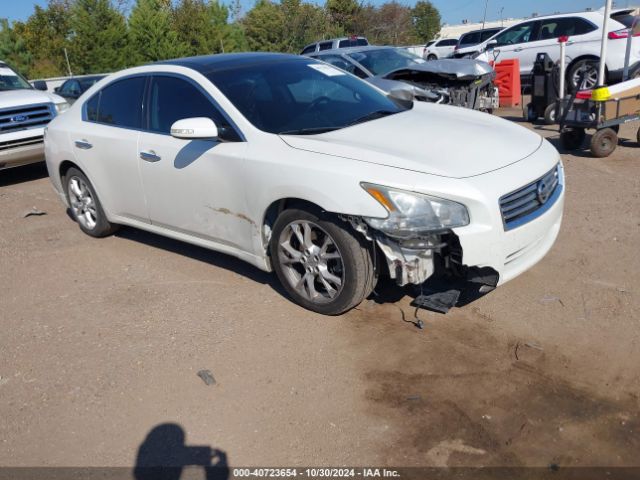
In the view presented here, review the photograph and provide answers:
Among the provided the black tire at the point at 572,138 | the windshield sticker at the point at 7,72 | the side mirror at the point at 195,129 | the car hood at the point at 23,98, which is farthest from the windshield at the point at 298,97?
the windshield sticker at the point at 7,72

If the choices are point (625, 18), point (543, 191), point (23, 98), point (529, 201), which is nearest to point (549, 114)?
point (625, 18)

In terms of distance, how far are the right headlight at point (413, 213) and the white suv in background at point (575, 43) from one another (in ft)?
34.1

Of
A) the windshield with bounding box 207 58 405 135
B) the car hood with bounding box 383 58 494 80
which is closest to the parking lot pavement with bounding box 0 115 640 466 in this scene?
the windshield with bounding box 207 58 405 135

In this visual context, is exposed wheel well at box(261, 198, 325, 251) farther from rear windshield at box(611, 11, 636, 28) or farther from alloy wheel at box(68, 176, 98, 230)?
→ rear windshield at box(611, 11, 636, 28)

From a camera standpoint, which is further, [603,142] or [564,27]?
[564,27]

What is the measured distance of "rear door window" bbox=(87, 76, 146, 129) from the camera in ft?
17.0

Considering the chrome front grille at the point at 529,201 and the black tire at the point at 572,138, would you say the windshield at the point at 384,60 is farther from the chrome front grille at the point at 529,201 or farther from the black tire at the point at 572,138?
the chrome front grille at the point at 529,201

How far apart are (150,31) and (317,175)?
32.3 meters

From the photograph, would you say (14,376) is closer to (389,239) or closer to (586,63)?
(389,239)

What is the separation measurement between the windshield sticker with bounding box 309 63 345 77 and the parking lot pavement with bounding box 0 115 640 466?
176 cm

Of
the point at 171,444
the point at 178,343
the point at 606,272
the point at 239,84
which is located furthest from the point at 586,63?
the point at 171,444

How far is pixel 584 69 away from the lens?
502 inches

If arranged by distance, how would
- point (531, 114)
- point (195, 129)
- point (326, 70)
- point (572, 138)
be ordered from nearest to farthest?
point (195, 129)
point (326, 70)
point (572, 138)
point (531, 114)

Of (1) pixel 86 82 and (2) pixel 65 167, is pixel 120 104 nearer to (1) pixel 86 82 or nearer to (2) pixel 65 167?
(2) pixel 65 167
